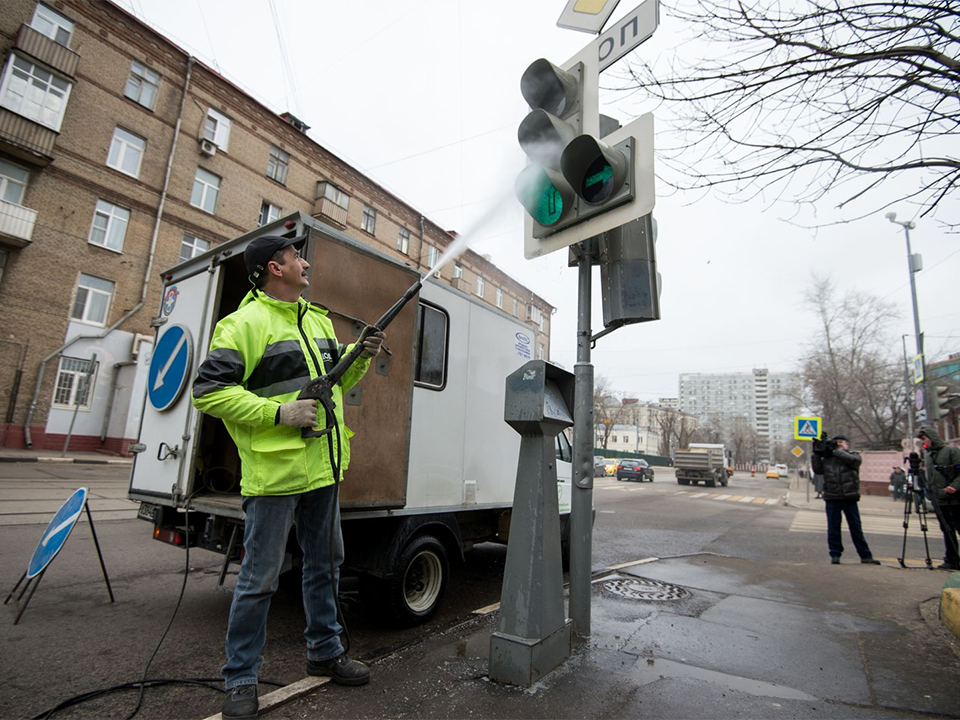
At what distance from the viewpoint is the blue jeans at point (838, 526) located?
7238 mm

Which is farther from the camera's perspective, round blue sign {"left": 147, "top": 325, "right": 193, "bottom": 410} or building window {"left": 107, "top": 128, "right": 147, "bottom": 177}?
building window {"left": 107, "top": 128, "right": 147, "bottom": 177}

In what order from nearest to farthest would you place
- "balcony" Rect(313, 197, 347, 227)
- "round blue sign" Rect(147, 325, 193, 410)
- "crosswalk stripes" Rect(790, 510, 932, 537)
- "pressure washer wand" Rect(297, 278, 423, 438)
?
"pressure washer wand" Rect(297, 278, 423, 438), "round blue sign" Rect(147, 325, 193, 410), "crosswalk stripes" Rect(790, 510, 932, 537), "balcony" Rect(313, 197, 347, 227)

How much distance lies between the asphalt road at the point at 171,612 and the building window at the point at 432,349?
1909 millimetres

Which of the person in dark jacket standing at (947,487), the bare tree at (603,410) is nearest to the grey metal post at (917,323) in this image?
the person in dark jacket standing at (947,487)

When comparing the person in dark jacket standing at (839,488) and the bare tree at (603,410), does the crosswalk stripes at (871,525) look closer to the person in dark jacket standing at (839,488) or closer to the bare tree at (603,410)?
the person in dark jacket standing at (839,488)

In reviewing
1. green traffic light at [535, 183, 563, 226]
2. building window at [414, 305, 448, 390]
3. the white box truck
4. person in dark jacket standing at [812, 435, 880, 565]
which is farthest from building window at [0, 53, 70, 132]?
person in dark jacket standing at [812, 435, 880, 565]

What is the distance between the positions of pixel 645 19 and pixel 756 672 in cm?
443

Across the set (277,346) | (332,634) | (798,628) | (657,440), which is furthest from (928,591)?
(657,440)

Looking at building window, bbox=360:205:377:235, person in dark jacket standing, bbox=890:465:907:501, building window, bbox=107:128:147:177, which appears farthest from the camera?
building window, bbox=360:205:377:235

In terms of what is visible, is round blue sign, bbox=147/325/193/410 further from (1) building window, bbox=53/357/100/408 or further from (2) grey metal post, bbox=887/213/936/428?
(1) building window, bbox=53/357/100/408

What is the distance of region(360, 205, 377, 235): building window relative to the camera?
1112 inches

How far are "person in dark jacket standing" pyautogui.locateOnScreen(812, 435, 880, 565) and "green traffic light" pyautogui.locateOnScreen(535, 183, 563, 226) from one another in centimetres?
616

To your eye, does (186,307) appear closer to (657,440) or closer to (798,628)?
Result: (798,628)

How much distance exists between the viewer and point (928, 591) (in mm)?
5570
